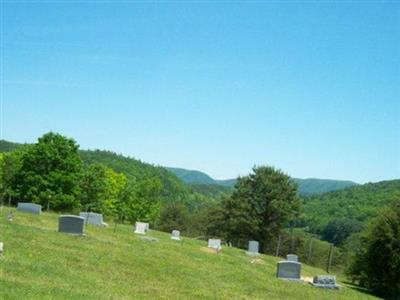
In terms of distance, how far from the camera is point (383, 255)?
107 feet

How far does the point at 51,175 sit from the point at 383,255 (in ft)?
130

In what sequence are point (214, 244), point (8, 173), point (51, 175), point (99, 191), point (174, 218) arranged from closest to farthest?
point (214, 244) → point (51, 175) → point (8, 173) → point (99, 191) → point (174, 218)

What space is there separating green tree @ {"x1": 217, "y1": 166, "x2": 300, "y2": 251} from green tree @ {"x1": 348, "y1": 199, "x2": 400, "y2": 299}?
1793 cm

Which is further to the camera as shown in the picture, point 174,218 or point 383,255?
point 174,218

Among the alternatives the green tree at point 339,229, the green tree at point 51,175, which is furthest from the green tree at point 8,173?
the green tree at point 339,229

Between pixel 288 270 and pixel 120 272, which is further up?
pixel 120 272

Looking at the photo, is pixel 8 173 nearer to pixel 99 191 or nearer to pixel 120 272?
pixel 99 191

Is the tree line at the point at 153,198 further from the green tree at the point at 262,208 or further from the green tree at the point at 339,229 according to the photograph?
the green tree at the point at 339,229

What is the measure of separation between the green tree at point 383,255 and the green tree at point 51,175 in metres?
36.5

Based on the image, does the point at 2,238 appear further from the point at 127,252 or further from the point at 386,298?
the point at 386,298

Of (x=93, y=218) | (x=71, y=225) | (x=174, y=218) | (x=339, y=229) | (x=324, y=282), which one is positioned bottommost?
(x=339, y=229)

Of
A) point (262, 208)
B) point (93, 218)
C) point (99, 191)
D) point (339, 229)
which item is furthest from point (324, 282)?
point (339, 229)

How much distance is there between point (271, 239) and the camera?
53.6 metres

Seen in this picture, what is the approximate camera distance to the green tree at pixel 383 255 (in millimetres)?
32250
